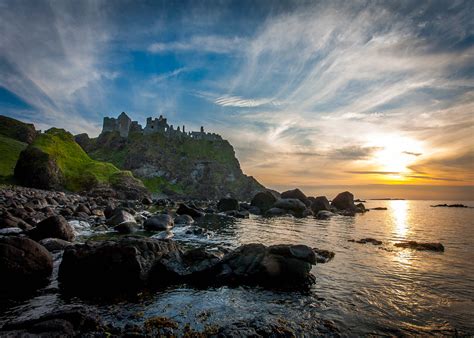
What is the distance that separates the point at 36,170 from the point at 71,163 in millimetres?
18830

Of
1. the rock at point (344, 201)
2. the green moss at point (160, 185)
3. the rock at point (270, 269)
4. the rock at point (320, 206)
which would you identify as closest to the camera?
the rock at point (270, 269)

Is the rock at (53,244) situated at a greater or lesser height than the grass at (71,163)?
lesser

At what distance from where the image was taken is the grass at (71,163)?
259ft

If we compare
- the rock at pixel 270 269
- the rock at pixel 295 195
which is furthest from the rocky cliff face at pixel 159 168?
the rock at pixel 270 269

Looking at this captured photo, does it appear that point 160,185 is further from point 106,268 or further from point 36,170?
point 106,268

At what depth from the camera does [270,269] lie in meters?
13.9

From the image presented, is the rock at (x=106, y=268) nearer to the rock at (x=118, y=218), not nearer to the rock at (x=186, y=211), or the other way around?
the rock at (x=118, y=218)

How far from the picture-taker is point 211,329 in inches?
347

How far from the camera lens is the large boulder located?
215 ft

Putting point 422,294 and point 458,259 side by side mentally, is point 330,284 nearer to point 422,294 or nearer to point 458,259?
point 422,294

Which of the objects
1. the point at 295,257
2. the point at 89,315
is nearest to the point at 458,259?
the point at 295,257

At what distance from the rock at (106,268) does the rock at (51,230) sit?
25.2ft

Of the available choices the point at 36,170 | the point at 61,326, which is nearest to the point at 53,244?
the point at 61,326

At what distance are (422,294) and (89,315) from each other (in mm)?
14600
